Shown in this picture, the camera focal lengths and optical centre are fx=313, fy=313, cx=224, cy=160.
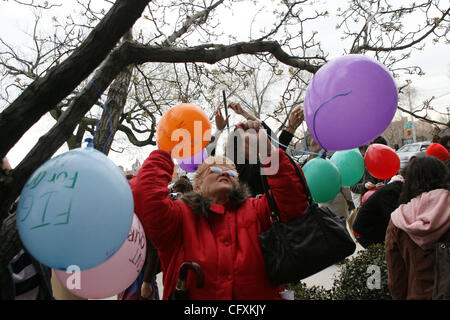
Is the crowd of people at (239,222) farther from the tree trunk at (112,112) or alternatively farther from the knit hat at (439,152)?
the knit hat at (439,152)

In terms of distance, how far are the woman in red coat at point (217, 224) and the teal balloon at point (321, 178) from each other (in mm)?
1347

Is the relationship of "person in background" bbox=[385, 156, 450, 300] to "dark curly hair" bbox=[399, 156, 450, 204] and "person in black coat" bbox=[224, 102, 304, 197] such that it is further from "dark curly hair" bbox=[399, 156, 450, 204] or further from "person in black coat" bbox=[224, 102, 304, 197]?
"person in black coat" bbox=[224, 102, 304, 197]

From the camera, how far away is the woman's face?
6.20 ft

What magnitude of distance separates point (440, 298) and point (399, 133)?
182 ft

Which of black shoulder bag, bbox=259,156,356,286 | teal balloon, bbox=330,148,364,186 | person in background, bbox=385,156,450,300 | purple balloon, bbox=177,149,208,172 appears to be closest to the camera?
black shoulder bag, bbox=259,156,356,286

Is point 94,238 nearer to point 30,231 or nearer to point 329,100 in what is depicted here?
point 30,231

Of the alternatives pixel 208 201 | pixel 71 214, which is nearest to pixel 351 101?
pixel 208 201

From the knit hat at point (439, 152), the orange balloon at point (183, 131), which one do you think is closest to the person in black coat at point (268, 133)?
the orange balloon at point (183, 131)

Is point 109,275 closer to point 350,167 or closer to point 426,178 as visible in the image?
point 426,178

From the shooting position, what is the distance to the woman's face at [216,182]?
74.4 inches

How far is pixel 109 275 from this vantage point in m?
1.74

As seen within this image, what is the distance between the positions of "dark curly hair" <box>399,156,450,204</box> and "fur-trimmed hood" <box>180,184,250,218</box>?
1130mm

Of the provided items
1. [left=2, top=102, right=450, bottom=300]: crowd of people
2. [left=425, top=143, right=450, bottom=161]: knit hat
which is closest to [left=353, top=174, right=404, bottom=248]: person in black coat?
[left=2, top=102, right=450, bottom=300]: crowd of people
